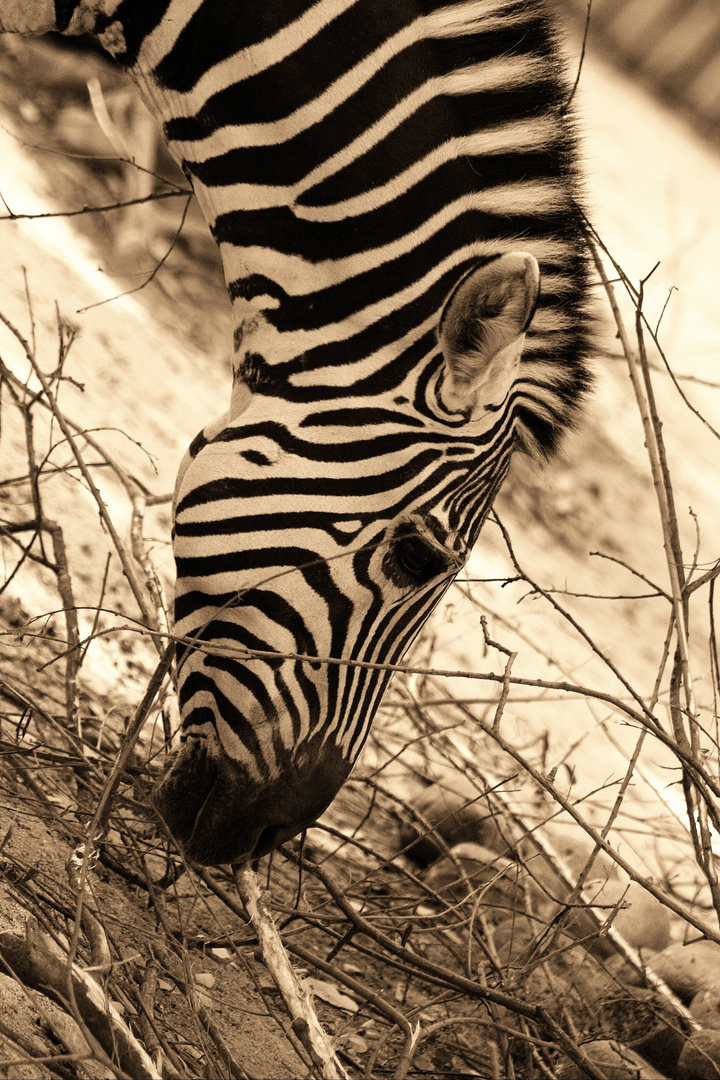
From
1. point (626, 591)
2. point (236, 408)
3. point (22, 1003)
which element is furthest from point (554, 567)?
point (22, 1003)

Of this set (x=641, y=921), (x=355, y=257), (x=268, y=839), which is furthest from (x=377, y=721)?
(x=355, y=257)

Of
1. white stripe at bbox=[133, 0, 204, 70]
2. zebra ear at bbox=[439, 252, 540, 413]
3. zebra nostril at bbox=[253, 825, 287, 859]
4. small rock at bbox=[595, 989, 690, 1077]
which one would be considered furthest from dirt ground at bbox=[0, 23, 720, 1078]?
white stripe at bbox=[133, 0, 204, 70]

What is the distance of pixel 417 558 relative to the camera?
6.61ft

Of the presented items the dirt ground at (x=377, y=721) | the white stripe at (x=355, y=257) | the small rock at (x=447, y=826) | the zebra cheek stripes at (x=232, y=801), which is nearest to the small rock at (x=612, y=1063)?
the dirt ground at (x=377, y=721)

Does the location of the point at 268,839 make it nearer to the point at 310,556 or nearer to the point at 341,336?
the point at 310,556

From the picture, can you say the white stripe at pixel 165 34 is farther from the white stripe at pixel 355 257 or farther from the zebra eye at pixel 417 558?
the zebra eye at pixel 417 558

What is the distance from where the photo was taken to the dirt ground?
2.10 metres

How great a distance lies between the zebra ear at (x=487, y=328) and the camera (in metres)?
1.87

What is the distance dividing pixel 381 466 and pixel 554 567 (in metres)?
5.37

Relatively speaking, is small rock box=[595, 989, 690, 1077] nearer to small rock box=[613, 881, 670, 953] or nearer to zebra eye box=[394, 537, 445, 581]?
small rock box=[613, 881, 670, 953]

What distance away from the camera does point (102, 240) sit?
7.23 meters

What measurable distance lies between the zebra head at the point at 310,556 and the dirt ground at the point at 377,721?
0.61 ft

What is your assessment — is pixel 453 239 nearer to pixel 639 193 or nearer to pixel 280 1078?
pixel 280 1078

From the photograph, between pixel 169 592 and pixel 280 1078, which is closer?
pixel 280 1078
